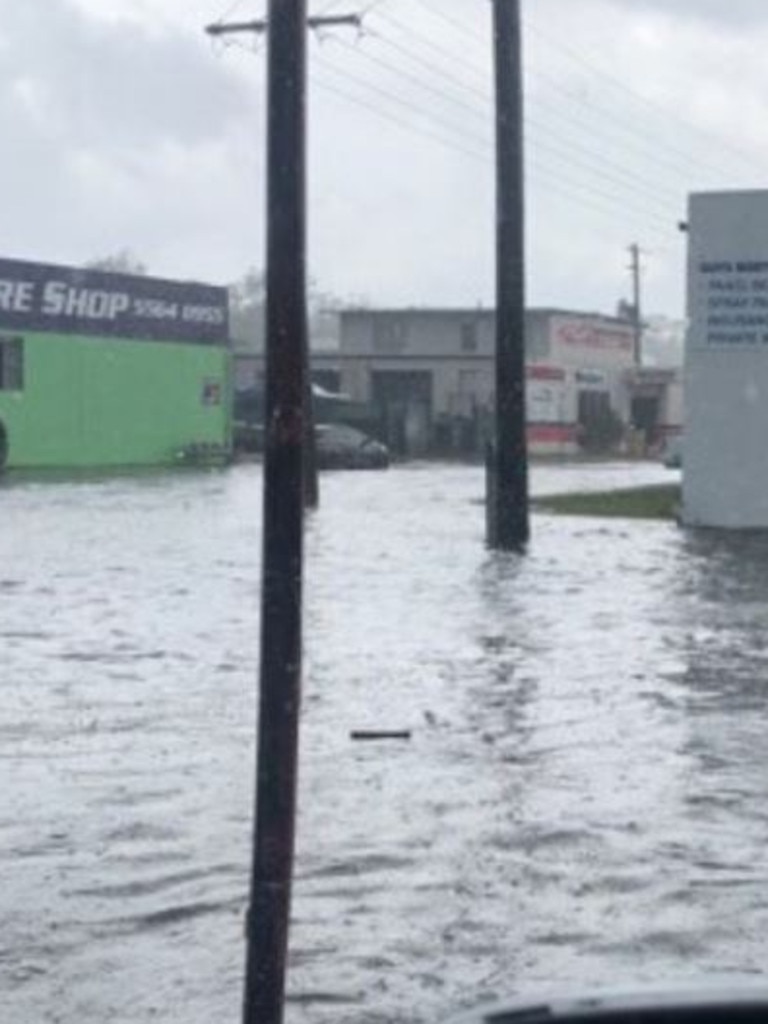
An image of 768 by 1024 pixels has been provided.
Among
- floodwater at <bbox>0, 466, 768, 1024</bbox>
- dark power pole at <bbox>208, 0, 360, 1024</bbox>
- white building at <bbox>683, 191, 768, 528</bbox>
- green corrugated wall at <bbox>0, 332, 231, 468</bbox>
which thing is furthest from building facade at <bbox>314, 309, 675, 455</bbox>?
dark power pole at <bbox>208, 0, 360, 1024</bbox>

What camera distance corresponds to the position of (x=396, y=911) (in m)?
8.73

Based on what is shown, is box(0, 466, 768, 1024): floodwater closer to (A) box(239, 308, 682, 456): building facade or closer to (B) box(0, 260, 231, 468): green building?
(B) box(0, 260, 231, 468): green building

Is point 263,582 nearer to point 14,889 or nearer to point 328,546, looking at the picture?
point 14,889

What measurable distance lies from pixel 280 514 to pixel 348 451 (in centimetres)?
6204

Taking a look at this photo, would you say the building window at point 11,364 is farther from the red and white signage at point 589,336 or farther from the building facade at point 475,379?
the red and white signage at point 589,336

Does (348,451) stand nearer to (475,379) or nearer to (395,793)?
(475,379)

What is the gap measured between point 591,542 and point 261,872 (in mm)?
23814

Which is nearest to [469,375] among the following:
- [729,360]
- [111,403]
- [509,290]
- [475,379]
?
[475,379]

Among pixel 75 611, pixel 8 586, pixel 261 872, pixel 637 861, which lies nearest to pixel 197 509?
pixel 8 586

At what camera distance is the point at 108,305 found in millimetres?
61281

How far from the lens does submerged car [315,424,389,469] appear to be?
67188mm

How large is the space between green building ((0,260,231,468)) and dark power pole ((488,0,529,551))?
92.7 ft

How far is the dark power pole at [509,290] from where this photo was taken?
91.2 feet

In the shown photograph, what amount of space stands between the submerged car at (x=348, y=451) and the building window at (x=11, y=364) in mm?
11089
